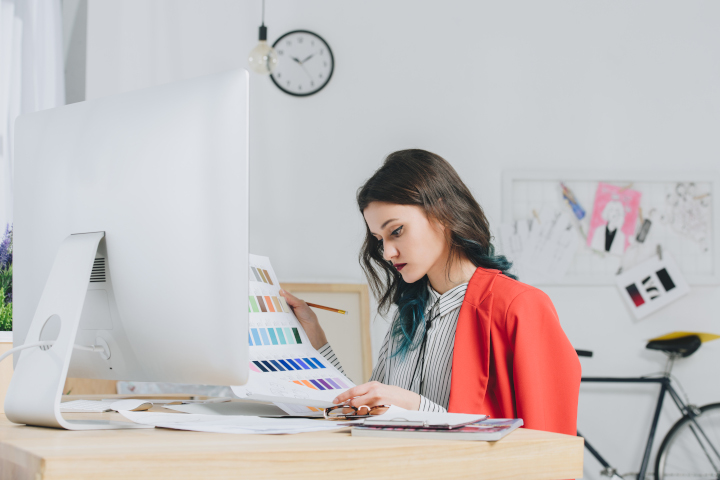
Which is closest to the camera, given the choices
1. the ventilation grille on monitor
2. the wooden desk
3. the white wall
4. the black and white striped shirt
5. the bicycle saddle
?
the wooden desk

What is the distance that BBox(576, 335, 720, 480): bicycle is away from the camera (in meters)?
2.53

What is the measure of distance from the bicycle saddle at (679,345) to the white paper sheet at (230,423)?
222cm

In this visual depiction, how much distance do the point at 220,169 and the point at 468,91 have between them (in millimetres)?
2232

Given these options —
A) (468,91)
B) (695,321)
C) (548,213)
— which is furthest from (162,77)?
(695,321)

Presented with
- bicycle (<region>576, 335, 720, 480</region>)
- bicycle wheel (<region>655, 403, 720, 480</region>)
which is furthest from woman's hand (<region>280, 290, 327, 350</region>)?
bicycle wheel (<region>655, 403, 720, 480</region>)

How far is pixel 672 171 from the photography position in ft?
8.94

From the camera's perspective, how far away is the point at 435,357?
4.17 ft

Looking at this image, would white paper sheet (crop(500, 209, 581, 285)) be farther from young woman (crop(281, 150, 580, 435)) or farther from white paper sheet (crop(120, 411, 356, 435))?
white paper sheet (crop(120, 411, 356, 435))

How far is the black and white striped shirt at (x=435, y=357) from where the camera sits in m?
1.25

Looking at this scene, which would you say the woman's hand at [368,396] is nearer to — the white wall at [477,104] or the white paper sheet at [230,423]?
the white paper sheet at [230,423]

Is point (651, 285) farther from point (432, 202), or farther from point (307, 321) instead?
point (307, 321)

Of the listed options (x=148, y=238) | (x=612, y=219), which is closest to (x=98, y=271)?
(x=148, y=238)

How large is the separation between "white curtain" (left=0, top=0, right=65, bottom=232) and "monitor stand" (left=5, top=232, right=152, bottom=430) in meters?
1.35

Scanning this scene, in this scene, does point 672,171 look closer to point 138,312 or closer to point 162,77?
point 162,77
